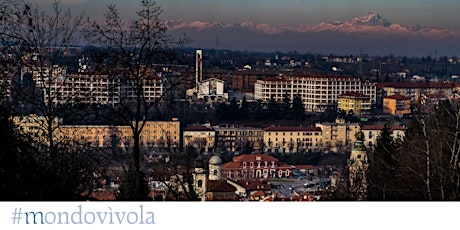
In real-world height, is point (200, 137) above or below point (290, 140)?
above

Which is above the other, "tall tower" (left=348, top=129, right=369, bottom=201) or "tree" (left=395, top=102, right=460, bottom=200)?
"tree" (left=395, top=102, right=460, bottom=200)

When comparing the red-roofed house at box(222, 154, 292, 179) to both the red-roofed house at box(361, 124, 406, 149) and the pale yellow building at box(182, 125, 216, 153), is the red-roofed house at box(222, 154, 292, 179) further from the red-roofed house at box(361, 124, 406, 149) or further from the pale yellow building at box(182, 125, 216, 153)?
the red-roofed house at box(361, 124, 406, 149)

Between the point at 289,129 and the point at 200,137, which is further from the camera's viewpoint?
the point at 289,129

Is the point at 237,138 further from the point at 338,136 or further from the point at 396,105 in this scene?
the point at 396,105

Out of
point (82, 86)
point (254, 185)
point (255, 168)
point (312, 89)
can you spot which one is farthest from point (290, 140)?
point (82, 86)

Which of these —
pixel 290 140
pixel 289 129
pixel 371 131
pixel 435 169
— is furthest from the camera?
pixel 289 129

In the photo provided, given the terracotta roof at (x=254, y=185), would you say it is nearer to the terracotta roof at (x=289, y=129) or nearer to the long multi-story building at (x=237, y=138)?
the long multi-story building at (x=237, y=138)

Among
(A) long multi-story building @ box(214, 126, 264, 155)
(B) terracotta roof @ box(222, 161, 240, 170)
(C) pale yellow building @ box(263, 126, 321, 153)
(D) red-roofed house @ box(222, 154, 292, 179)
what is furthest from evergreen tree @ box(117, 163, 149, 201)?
(C) pale yellow building @ box(263, 126, 321, 153)
